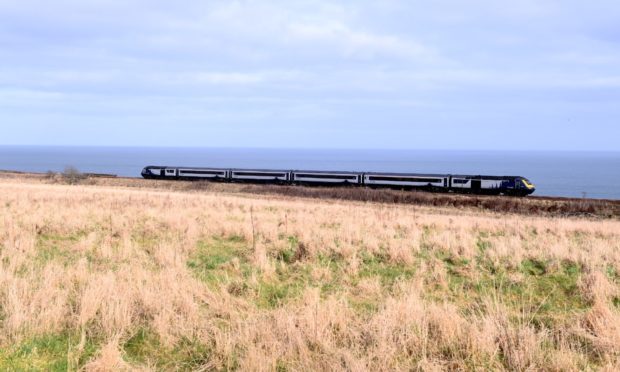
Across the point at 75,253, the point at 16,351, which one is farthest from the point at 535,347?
the point at 75,253

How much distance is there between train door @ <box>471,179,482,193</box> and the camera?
145 feet

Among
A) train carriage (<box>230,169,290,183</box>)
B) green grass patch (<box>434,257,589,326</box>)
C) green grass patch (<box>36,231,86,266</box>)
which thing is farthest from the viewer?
train carriage (<box>230,169,290,183</box>)

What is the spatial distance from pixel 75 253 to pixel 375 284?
6.45m

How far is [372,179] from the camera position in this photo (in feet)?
164

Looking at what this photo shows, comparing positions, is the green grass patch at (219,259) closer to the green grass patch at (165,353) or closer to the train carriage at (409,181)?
the green grass patch at (165,353)

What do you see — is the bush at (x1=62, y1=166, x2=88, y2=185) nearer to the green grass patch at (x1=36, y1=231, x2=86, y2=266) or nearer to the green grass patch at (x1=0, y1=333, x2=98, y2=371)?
the green grass patch at (x1=36, y1=231, x2=86, y2=266)

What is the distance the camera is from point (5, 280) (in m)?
7.91

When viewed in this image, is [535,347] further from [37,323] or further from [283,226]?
[283,226]

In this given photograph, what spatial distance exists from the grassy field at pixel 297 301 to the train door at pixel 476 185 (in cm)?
3103

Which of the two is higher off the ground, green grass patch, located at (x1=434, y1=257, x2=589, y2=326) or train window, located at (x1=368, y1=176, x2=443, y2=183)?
train window, located at (x1=368, y1=176, x2=443, y2=183)

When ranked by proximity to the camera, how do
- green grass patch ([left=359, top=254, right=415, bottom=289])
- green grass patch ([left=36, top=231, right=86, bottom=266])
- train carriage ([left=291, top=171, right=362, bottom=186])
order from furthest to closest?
1. train carriage ([left=291, top=171, right=362, bottom=186])
2. green grass patch ([left=36, top=231, right=86, bottom=266])
3. green grass patch ([left=359, top=254, right=415, bottom=289])

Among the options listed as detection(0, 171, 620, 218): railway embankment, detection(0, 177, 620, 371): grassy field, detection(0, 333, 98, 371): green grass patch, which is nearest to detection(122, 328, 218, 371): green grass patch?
detection(0, 177, 620, 371): grassy field

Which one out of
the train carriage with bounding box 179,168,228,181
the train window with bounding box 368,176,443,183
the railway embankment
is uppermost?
the train window with bounding box 368,176,443,183

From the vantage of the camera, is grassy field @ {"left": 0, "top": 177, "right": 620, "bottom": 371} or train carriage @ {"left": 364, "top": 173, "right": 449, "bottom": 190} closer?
grassy field @ {"left": 0, "top": 177, "right": 620, "bottom": 371}
